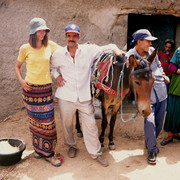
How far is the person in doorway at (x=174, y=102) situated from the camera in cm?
375

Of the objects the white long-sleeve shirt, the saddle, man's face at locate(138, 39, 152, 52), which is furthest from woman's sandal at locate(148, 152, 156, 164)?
man's face at locate(138, 39, 152, 52)

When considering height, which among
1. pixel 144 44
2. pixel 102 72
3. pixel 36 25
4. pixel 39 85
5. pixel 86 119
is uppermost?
pixel 36 25

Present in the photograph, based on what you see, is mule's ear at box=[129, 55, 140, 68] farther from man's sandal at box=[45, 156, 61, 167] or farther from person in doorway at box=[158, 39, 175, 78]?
person in doorway at box=[158, 39, 175, 78]

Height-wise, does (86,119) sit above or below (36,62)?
below

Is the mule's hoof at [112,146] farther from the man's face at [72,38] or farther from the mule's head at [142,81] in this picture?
the man's face at [72,38]

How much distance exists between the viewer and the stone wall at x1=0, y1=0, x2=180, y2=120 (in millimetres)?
4582

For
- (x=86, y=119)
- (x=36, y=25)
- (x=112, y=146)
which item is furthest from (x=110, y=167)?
(x=36, y=25)

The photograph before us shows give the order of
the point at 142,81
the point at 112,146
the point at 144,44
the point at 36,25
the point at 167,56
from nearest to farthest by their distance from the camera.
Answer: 1. the point at 142,81
2. the point at 36,25
3. the point at 144,44
4. the point at 112,146
5. the point at 167,56

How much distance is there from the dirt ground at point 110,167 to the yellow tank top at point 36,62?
134 centimetres

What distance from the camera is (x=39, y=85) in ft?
10.4

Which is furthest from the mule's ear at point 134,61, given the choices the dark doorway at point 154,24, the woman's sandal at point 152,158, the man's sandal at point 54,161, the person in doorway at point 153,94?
the dark doorway at point 154,24

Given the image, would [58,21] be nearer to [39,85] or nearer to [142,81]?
[39,85]

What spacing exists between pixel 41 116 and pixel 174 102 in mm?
2386

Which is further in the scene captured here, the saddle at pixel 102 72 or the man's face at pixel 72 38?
the saddle at pixel 102 72
